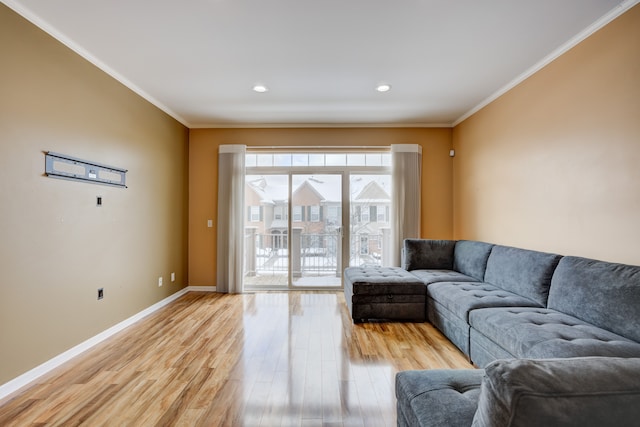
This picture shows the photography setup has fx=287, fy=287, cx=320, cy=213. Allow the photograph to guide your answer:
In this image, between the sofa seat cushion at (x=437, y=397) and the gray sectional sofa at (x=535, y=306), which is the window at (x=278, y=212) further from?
the sofa seat cushion at (x=437, y=397)

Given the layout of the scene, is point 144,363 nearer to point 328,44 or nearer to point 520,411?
point 520,411

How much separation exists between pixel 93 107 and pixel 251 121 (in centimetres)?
209

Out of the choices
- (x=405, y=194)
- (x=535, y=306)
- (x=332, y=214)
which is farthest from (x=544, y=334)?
(x=332, y=214)

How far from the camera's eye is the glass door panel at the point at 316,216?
4.77 m

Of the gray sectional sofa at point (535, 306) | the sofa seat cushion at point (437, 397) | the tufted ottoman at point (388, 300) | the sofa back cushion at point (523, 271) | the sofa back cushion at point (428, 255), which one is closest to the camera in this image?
the sofa seat cushion at point (437, 397)

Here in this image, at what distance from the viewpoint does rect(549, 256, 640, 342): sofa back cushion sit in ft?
5.82

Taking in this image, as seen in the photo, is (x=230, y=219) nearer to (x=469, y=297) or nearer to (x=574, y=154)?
(x=469, y=297)

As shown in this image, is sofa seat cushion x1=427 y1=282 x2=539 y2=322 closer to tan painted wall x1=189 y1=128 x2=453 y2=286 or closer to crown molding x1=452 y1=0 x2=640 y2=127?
tan painted wall x1=189 y1=128 x2=453 y2=286

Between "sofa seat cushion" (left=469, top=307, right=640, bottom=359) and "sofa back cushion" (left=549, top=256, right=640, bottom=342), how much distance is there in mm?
63

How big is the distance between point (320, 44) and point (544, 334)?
2.77 m

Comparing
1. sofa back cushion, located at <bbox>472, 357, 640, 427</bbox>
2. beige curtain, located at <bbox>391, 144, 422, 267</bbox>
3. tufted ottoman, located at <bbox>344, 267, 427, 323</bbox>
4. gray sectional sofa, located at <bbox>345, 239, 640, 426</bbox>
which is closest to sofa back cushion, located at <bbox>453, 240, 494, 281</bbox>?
gray sectional sofa, located at <bbox>345, 239, 640, 426</bbox>

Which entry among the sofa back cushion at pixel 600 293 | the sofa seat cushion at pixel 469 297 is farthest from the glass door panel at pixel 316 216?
the sofa back cushion at pixel 600 293

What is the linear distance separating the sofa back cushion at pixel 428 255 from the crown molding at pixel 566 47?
198 centimetres

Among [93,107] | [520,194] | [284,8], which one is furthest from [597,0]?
[93,107]
